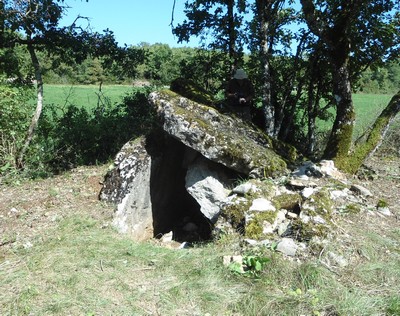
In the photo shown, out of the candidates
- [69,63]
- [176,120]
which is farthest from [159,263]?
[69,63]

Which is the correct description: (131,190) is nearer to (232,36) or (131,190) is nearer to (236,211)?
(236,211)

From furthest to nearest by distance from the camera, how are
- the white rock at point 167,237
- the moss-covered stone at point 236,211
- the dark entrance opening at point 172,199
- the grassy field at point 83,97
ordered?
the grassy field at point 83,97 → the dark entrance opening at point 172,199 → the white rock at point 167,237 → the moss-covered stone at point 236,211

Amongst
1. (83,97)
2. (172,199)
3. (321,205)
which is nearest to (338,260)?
(321,205)

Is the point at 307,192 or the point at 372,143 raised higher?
the point at 372,143

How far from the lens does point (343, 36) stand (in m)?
6.97

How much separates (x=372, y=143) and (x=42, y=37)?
747 cm

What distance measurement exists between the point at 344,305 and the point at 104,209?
153 inches

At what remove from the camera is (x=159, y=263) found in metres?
4.55

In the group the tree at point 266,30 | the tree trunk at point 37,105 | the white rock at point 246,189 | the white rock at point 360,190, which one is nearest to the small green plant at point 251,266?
the white rock at point 246,189

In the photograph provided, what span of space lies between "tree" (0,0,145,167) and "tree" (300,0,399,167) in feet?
16.6

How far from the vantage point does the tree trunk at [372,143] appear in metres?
6.86

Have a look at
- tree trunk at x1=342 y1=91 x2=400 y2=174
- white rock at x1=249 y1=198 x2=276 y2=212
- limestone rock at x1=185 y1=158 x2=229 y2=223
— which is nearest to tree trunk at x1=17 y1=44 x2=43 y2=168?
limestone rock at x1=185 y1=158 x2=229 y2=223

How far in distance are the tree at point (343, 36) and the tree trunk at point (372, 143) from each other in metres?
0.14

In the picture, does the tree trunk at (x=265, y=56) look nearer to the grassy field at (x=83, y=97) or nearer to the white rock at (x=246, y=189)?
the white rock at (x=246, y=189)
